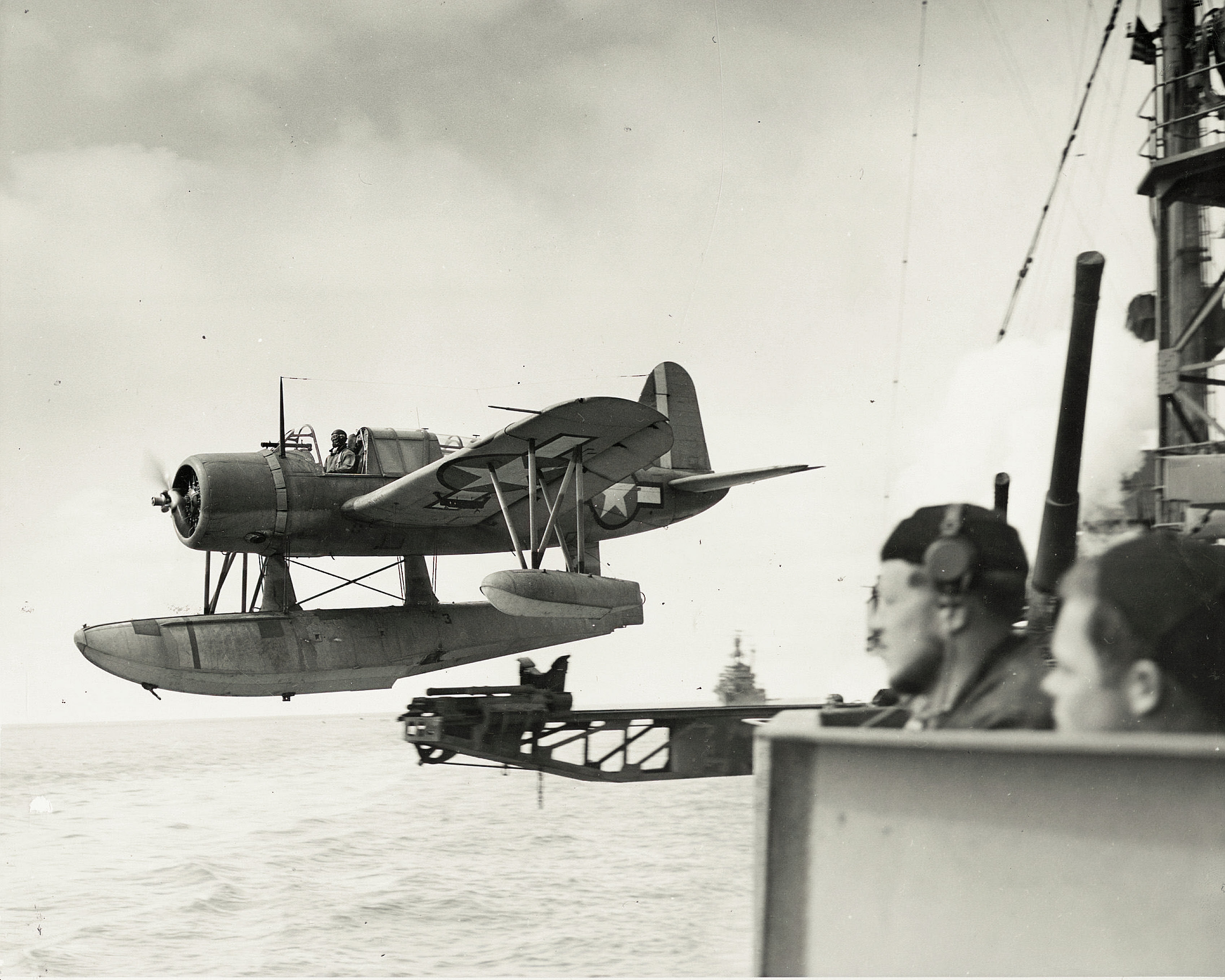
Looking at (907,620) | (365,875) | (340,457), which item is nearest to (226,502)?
(340,457)

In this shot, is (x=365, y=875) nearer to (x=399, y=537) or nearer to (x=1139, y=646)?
(x=399, y=537)

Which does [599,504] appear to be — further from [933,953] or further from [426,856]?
[426,856]

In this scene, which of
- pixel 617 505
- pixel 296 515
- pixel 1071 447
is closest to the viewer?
pixel 1071 447

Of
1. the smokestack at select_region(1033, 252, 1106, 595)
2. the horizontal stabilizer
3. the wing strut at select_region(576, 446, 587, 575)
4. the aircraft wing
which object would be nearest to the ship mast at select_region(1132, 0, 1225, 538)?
the smokestack at select_region(1033, 252, 1106, 595)

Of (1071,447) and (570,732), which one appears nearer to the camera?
(1071,447)

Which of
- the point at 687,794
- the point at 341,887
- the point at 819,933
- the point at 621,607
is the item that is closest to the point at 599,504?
the point at 621,607

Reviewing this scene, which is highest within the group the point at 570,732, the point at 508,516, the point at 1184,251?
the point at 1184,251

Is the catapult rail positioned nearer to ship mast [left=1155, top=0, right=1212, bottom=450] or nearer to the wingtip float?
the wingtip float

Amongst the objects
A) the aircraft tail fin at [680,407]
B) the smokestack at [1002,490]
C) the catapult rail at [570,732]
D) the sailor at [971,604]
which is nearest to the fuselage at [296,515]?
the aircraft tail fin at [680,407]
